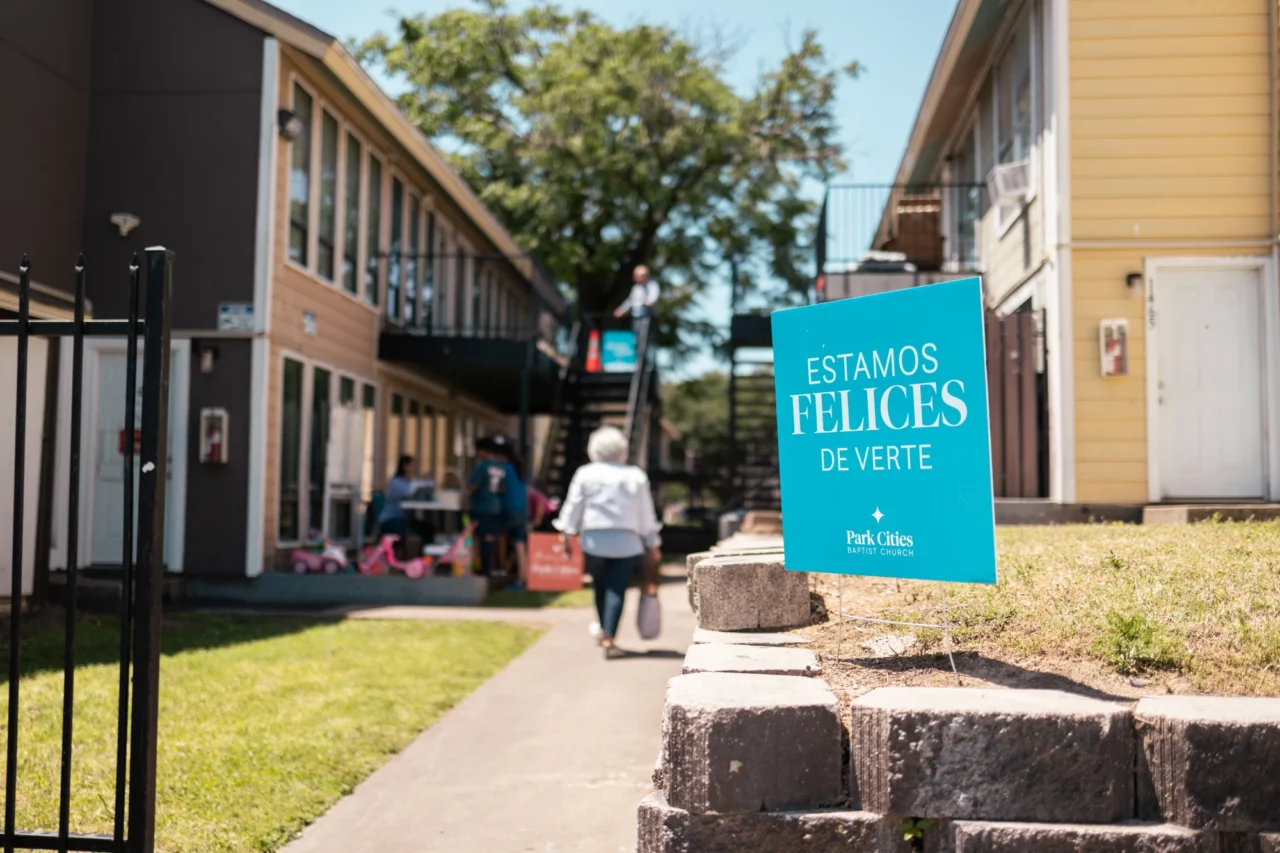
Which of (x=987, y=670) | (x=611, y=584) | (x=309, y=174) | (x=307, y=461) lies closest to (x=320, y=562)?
(x=307, y=461)

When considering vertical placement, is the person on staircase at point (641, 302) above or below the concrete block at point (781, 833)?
above

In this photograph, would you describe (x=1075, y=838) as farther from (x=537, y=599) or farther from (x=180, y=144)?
(x=180, y=144)

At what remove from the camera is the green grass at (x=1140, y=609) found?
12.8 ft

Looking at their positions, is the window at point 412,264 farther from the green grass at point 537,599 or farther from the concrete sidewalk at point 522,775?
the concrete sidewalk at point 522,775

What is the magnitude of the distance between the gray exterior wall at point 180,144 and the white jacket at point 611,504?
585 cm

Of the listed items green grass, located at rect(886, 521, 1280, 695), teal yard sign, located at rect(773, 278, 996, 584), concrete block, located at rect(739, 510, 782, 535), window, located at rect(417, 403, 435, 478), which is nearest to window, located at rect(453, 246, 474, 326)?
window, located at rect(417, 403, 435, 478)

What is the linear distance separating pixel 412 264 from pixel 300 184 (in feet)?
17.1

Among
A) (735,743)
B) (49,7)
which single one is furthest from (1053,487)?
(49,7)

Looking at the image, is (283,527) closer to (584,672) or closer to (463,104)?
(584,672)

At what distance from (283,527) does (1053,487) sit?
8312 millimetres

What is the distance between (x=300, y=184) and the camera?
548 inches

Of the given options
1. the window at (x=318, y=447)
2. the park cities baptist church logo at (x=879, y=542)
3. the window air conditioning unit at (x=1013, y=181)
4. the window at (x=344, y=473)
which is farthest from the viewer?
the window at (x=344, y=473)

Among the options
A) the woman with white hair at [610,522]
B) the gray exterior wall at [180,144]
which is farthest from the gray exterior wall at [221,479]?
the woman with white hair at [610,522]

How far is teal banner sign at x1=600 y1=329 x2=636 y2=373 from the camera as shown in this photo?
19.2 m
